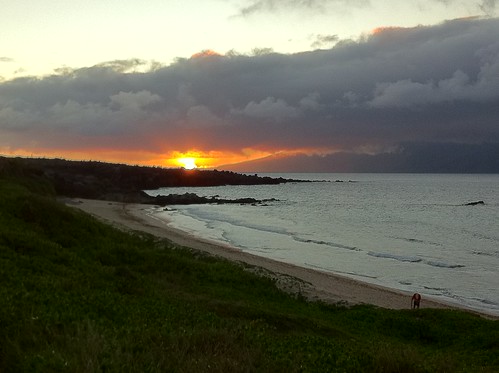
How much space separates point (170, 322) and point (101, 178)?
125 metres

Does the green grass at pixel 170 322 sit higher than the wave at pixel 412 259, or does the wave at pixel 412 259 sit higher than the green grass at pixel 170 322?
the green grass at pixel 170 322

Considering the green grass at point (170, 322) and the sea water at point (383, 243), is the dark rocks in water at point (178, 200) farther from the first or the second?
the green grass at point (170, 322)

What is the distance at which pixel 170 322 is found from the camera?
10156 millimetres

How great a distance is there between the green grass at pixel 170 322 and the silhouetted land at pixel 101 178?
41329mm

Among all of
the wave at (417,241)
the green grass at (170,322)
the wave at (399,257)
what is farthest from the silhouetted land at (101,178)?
the wave at (417,241)

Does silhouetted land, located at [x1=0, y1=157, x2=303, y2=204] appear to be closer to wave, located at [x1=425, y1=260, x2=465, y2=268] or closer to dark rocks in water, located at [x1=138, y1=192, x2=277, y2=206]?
dark rocks in water, located at [x1=138, y1=192, x2=277, y2=206]

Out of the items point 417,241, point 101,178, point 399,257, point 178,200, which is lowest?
point 399,257

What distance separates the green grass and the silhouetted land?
136 ft

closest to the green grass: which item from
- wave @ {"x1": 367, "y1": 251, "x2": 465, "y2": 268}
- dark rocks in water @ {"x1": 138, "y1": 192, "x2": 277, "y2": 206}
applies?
wave @ {"x1": 367, "y1": 251, "x2": 465, "y2": 268}

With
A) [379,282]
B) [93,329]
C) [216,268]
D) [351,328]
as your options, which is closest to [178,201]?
[379,282]

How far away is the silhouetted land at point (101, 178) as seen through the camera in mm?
90594

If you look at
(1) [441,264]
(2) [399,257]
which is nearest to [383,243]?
(2) [399,257]

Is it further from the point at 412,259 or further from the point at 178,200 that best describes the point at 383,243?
the point at 178,200

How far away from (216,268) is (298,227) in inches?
1733
